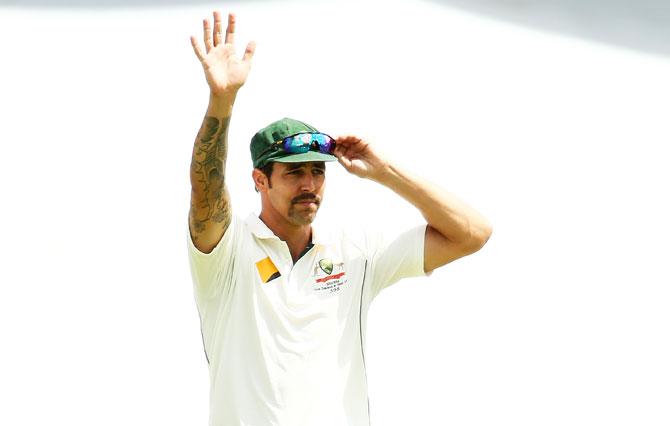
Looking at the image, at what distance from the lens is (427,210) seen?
294 centimetres

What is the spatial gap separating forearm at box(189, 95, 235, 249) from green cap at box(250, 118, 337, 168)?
0.62 feet

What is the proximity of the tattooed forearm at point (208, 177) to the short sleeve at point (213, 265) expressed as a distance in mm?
47

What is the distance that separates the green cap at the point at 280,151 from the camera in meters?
2.88

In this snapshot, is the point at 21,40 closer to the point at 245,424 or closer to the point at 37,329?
the point at 37,329

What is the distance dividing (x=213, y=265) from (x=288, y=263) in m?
0.22

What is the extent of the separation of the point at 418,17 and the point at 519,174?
1.22 meters

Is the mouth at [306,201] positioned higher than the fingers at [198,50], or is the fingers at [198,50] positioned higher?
the fingers at [198,50]

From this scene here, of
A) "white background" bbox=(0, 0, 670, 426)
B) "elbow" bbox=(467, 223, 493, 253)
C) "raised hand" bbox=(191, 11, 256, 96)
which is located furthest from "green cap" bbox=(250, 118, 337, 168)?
"white background" bbox=(0, 0, 670, 426)

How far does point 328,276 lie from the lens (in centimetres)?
291

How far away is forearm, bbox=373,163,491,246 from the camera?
9.60 ft

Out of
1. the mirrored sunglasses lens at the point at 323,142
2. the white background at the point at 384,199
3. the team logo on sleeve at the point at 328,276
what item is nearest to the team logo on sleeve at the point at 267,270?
the team logo on sleeve at the point at 328,276

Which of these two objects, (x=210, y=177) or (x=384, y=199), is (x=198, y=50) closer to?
(x=210, y=177)

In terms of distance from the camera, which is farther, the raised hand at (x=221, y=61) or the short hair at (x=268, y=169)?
the short hair at (x=268, y=169)

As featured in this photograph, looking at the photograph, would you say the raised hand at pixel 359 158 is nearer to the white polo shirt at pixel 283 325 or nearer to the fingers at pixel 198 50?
the white polo shirt at pixel 283 325
